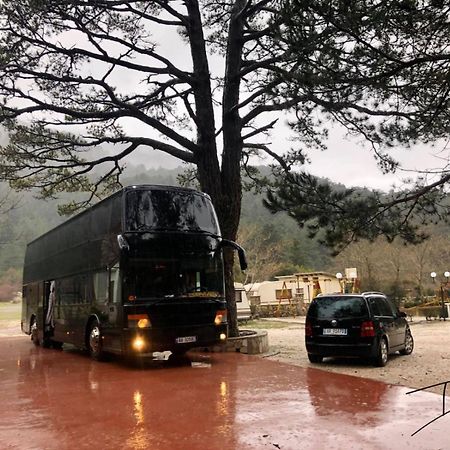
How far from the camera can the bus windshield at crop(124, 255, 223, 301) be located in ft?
32.9

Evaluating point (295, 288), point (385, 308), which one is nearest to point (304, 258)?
point (295, 288)

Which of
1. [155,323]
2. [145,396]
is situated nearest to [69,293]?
[155,323]

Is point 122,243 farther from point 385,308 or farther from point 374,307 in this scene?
point 385,308

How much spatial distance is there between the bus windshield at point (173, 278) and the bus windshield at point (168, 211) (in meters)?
0.70

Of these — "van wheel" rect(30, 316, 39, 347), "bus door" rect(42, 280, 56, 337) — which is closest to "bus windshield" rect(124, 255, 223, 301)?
"bus door" rect(42, 280, 56, 337)

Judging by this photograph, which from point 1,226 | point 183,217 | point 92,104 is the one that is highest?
point 1,226

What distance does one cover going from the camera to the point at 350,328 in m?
10.7

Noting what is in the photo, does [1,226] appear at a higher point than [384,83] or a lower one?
higher

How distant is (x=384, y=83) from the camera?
659 cm

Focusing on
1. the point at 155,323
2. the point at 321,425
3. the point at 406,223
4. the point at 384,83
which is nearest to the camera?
the point at 321,425

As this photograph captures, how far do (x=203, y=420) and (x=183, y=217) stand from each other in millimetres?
5546

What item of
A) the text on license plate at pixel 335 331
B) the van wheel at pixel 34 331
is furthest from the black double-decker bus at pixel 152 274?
the van wheel at pixel 34 331

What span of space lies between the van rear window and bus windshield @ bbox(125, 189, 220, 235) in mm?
2767

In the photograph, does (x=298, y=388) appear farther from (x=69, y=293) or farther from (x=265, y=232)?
(x=265, y=232)
